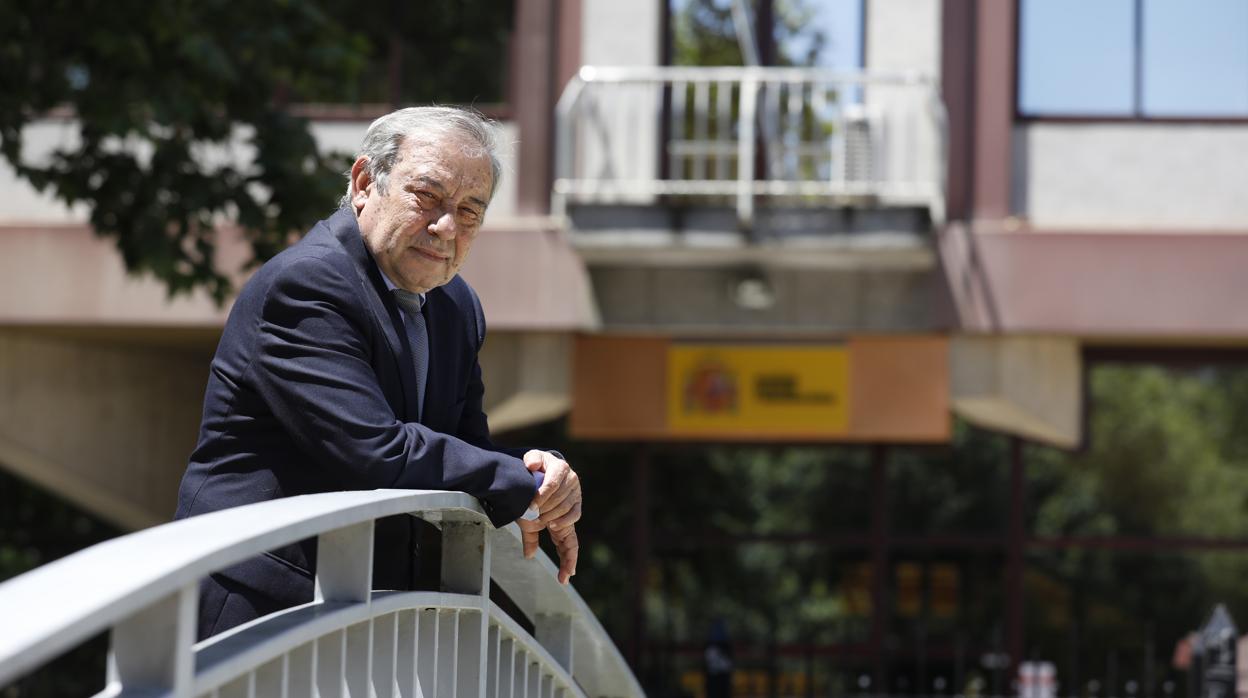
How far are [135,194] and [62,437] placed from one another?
5.61 metres

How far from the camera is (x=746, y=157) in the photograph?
38.9ft

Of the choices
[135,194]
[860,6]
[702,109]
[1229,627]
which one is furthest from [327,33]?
[1229,627]

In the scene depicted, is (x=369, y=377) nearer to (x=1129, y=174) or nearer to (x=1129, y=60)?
(x=1129, y=174)

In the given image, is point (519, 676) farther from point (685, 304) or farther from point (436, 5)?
point (436, 5)

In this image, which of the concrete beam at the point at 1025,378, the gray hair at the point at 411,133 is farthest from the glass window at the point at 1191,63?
the gray hair at the point at 411,133

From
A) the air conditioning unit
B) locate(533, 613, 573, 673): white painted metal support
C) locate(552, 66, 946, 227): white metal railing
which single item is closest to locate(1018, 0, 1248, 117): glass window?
locate(552, 66, 946, 227): white metal railing

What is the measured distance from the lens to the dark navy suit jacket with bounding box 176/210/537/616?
285cm

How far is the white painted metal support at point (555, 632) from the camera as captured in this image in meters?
4.05

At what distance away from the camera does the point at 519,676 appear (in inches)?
146

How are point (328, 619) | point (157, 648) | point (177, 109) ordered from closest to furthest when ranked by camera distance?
point (157, 648)
point (328, 619)
point (177, 109)

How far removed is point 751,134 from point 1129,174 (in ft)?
9.30

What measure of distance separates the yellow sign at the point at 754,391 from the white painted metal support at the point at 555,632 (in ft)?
30.7

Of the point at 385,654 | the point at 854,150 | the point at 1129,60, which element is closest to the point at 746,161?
the point at 854,150

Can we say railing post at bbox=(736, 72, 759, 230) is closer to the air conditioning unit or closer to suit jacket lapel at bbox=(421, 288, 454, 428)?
the air conditioning unit
